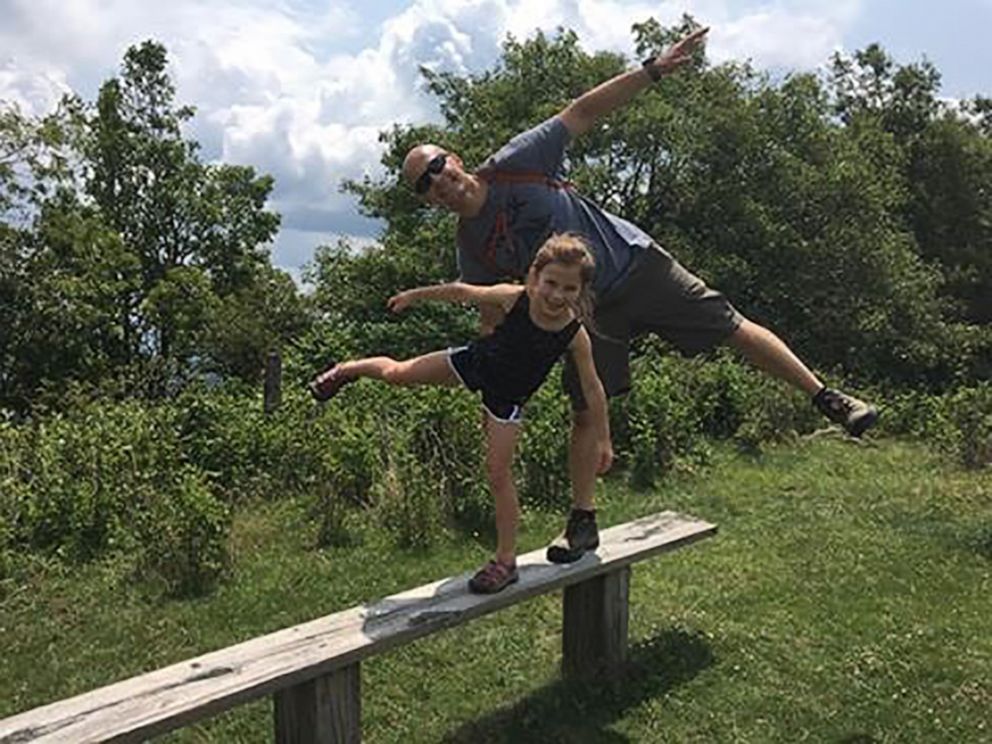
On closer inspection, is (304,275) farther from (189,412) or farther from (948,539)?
(948,539)

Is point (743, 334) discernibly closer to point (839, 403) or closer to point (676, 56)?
point (839, 403)

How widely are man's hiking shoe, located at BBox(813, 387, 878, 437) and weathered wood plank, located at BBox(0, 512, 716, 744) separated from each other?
3.11 feet

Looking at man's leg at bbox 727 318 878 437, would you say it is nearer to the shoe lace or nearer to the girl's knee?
the shoe lace

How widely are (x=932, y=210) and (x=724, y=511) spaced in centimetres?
2175

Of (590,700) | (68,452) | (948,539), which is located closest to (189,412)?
(68,452)

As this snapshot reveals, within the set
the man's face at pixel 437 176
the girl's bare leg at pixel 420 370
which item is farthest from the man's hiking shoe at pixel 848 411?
the man's face at pixel 437 176

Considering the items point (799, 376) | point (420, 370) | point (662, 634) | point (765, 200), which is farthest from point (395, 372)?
point (765, 200)

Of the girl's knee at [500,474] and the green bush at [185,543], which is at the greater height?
the girl's knee at [500,474]

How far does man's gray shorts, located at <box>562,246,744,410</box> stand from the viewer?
4207 mm

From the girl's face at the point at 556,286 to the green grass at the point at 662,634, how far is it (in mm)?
1539

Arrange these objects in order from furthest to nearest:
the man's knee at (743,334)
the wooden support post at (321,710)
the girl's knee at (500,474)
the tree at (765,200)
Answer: the tree at (765,200)
the man's knee at (743,334)
the girl's knee at (500,474)
the wooden support post at (321,710)

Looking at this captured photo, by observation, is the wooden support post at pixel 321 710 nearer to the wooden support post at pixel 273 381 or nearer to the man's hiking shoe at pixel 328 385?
the man's hiking shoe at pixel 328 385

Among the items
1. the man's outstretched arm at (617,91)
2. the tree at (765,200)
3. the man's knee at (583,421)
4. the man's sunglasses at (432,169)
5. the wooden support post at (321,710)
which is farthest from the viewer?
the tree at (765,200)

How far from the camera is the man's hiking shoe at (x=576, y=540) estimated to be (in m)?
4.15
